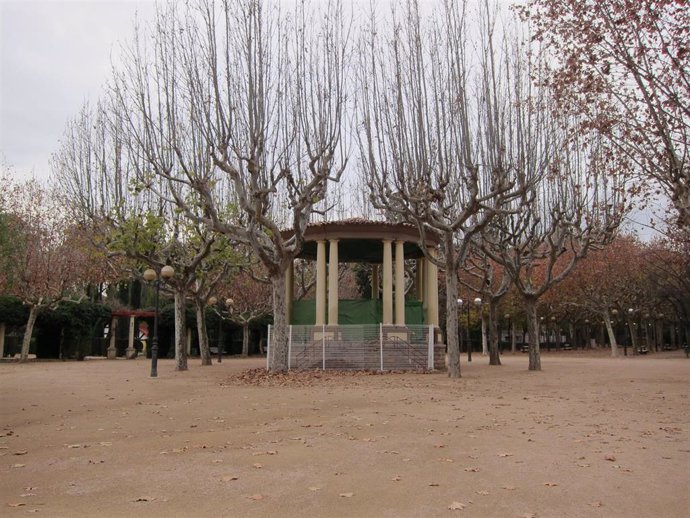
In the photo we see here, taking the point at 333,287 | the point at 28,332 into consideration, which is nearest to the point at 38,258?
the point at 28,332

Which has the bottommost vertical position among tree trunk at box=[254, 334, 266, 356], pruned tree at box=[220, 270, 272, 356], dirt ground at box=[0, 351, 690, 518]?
dirt ground at box=[0, 351, 690, 518]

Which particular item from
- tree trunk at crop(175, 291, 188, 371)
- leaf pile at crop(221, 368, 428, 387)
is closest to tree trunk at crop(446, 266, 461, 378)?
leaf pile at crop(221, 368, 428, 387)

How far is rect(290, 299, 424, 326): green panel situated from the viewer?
2509cm

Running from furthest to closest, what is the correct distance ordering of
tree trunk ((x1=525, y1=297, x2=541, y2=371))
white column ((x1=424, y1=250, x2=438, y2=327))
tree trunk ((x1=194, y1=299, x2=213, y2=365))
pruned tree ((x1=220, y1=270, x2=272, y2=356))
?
1. pruned tree ((x1=220, y1=270, x2=272, y2=356))
2. tree trunk ((x1=194, y1=299, x2=213, y2=365))
3. white column ((x1=424, y1=250, x2=438, y2=327))
4. tree trunk ((x1=525, y1=297, x2=541, y2=371))

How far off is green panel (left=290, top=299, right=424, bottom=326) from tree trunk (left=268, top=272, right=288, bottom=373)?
18.2ft

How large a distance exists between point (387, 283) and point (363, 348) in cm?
381

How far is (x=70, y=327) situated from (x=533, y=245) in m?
26.2

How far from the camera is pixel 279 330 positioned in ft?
63.1

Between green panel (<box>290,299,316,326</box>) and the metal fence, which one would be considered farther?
green panel (<box>290,299,316,326</box>)

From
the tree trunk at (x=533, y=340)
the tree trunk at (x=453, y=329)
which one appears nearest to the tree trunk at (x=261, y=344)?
the tree trunk at (x=533, y=340)

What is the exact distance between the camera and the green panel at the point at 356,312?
25094 mm

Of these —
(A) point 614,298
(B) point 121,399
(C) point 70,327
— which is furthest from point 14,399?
(A) point 614,298

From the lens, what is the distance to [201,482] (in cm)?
606

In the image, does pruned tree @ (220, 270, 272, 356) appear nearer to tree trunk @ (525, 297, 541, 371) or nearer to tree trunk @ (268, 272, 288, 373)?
tree trunk @ (525, 297, 541, 371)
